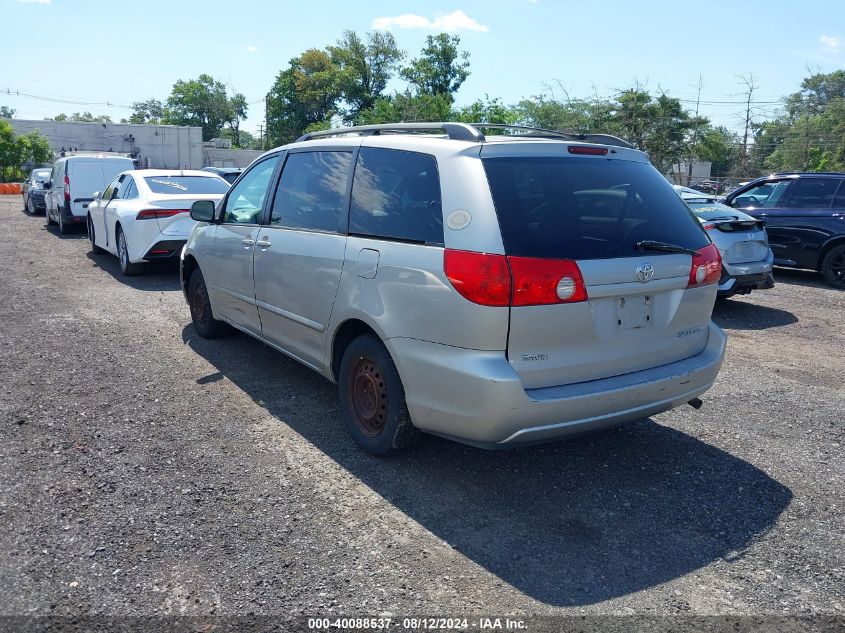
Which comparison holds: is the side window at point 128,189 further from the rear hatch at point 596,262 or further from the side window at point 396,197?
the rear hatch at point 596,262

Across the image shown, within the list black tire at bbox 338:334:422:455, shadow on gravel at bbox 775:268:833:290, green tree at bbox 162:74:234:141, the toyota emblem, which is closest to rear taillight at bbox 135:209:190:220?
black tire at bbox 338:334:422:455

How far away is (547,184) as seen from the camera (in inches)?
145

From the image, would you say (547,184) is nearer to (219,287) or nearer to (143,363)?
(219,287)

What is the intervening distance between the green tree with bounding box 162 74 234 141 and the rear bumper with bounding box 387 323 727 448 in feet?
343

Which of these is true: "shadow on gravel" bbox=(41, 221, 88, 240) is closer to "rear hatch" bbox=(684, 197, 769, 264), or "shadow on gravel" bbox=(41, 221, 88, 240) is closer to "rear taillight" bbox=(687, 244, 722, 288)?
"rear hatch" bbox=(684, 197, 769, 264)

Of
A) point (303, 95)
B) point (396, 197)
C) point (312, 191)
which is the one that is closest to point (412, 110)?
point (312, 191)

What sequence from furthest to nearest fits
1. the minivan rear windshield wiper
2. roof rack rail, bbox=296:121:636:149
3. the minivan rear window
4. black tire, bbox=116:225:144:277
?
1. black tire, bbox=116:225:144:277
2. roof rack rail, bbox=296:121:636:149
3. the minivan rear windshield wiper
4. the minivan rear window

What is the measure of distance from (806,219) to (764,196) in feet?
2.65

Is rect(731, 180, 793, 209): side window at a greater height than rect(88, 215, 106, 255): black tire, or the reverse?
rect(731, 180, 793, 209): side window

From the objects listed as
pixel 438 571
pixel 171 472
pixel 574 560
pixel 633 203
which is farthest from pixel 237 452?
pixel 633 203

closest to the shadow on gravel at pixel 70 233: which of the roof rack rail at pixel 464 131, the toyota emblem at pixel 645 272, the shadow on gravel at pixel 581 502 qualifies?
the roof rack rail at pixel 464 131

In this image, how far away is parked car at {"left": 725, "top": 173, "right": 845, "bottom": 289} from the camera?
35.4 feet

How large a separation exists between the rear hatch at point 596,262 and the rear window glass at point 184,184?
7780mm

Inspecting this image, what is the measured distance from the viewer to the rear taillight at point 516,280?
10.9ft
